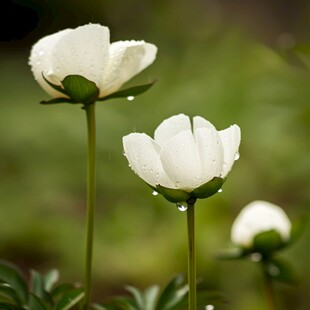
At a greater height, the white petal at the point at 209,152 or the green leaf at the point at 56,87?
the green leaf at the point at 56,87

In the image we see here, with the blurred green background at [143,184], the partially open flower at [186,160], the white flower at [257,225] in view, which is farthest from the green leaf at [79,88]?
the blurred green background at [143,184]

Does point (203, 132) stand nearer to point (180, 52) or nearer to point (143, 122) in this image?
point (143, 122)

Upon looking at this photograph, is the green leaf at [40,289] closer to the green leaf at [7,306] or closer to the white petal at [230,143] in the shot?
the green leaf at [7,306]

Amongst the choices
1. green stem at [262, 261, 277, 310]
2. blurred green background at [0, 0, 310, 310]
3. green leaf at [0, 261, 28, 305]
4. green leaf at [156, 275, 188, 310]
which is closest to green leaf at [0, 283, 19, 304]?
green leaf at [0, 261, 28, 305]

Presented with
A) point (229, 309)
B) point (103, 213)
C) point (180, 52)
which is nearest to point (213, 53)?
point (180, 52)

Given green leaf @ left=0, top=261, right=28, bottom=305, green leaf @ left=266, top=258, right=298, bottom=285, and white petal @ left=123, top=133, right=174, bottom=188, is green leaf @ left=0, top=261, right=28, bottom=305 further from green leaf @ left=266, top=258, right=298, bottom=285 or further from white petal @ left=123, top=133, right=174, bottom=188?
green leaf @ left=266, top=258, right=298, bottom=285

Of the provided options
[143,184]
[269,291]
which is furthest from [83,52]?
[143,184]

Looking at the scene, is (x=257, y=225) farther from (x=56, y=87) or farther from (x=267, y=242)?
(x=56, y=87)
